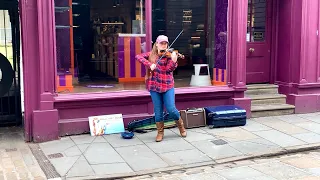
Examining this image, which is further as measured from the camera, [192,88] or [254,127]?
[192,88]

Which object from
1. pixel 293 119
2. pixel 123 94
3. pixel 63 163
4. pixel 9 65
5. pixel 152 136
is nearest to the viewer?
pixel 63 163

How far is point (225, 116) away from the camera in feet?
24.8

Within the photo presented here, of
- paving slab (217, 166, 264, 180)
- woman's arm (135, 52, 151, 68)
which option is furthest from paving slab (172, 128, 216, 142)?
woman's arm (135, 52, 151, 68)

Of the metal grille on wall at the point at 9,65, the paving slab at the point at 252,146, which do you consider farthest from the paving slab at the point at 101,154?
the metal grille on wall at the point at 9,65

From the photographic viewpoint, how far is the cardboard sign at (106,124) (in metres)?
7.17

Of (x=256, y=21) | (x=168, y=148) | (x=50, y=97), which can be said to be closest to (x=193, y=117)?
(x=168, y=148)

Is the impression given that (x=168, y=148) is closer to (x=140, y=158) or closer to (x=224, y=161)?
(x=140, y=158)

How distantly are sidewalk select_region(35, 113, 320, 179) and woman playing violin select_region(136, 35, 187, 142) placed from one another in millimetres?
485

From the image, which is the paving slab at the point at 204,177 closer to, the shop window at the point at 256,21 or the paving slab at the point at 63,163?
the paving slab at the point at 63,163

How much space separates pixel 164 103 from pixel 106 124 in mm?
1157

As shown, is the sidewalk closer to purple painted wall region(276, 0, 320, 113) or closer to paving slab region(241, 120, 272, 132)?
paving slab region(241, 120, 272, 132)

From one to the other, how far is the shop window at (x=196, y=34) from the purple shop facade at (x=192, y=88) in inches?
3.1

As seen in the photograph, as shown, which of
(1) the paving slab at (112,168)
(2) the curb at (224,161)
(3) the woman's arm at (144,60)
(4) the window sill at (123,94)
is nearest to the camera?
(2) the curb at (224,161)

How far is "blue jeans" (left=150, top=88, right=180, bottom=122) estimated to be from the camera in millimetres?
6738
